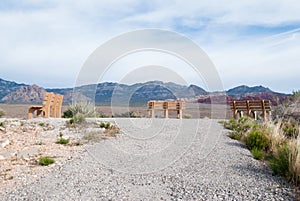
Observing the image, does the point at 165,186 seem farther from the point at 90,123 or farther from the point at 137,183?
the point at 90,123

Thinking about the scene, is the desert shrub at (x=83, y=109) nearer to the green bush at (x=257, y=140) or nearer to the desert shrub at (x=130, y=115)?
the desert shrub at (x=130, y=115)

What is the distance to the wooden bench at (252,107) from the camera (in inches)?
627

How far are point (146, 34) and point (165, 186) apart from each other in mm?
5788

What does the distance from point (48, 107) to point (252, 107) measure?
33.4 feet

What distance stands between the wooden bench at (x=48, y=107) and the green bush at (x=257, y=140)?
8406 mm

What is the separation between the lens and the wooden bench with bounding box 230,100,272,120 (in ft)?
52.2

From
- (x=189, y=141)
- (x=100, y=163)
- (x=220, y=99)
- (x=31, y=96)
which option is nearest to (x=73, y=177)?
(x=100, y=163)

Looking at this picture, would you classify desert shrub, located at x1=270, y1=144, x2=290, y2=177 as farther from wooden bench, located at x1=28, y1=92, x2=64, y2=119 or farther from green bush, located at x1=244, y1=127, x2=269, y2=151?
wooden bench, located at x1=28, y1=92, x2=64, y2=119

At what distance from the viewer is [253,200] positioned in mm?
4141

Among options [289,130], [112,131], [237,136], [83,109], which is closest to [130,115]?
[83,109]

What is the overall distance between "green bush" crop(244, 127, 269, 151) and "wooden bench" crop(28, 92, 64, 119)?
8.41 meters

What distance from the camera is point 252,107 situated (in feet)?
54.4

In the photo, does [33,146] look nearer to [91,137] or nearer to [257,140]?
[91,137]

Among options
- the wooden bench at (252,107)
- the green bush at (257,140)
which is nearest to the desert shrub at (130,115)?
the wooden bench at (252,107)
